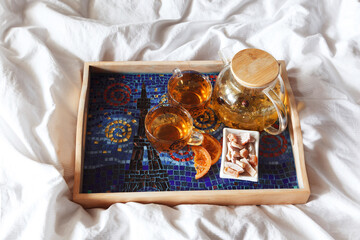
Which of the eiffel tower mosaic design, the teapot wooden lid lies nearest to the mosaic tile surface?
the eiffel tower mosaic design

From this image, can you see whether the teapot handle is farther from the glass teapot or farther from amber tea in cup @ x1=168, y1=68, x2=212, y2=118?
amber tea in cup @ x1=168, y1=68, x2=212, y2=118

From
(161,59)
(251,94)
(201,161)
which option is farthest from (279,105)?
(161,59)

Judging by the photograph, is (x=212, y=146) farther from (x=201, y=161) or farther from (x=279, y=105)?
(x=279, y=105)

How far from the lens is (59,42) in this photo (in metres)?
0.77

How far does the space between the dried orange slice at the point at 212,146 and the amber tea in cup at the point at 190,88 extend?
0.05m

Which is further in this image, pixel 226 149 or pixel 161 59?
pixel 161 59

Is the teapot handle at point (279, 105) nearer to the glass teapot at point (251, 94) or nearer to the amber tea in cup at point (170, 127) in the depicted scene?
the glass teapot at point (251, 94)

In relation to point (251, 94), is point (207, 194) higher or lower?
lower

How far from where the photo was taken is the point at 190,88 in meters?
0.70

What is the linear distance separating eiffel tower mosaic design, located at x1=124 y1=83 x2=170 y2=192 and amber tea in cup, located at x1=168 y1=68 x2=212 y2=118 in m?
0.10

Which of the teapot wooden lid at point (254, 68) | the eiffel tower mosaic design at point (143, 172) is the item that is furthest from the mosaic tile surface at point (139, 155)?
the teapot wooden lid at point (254, 68)

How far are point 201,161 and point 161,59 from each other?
10.8 inches

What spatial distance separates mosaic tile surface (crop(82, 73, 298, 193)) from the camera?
2.05ft

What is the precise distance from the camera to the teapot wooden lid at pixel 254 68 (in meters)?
0.59
